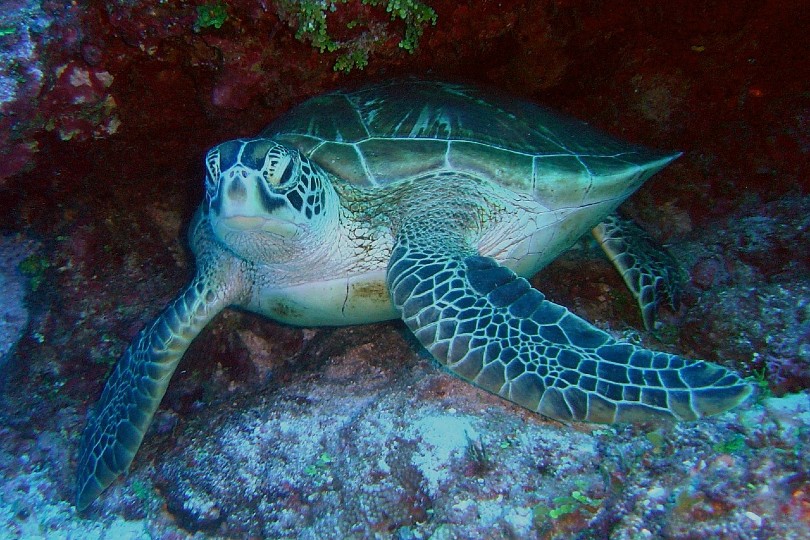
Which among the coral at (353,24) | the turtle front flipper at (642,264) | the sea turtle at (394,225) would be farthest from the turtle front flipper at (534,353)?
the coral at (353,24)

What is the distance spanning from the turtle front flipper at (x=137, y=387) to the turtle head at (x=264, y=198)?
0.48 m

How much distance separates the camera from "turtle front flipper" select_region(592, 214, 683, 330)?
294 centimetres

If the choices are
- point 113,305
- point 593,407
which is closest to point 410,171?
point 593,407

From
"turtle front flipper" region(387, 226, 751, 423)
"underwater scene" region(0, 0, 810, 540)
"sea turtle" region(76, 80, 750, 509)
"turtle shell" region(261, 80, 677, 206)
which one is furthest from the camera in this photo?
"turtle shell" region(261, 80, 677, 206)

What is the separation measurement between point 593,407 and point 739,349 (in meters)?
1.11

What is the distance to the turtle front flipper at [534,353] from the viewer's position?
176cm

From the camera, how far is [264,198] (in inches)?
90.5

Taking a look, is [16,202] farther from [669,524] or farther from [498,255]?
[669,524]

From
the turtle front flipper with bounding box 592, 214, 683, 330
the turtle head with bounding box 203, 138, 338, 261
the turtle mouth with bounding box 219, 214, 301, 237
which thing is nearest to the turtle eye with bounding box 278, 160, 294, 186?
the turtle head with bounding box 203, 138, 338, 261

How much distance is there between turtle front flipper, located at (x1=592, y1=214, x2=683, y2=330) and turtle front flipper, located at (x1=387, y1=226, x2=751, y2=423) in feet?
3.46

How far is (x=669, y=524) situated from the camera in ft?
4.43

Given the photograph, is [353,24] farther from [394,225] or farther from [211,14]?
[394,225]

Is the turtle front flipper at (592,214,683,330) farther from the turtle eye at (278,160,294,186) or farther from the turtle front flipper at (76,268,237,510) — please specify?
the turtle front flipper at (76,268,237,510)

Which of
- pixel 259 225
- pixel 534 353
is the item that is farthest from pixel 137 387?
pixel 534 353
